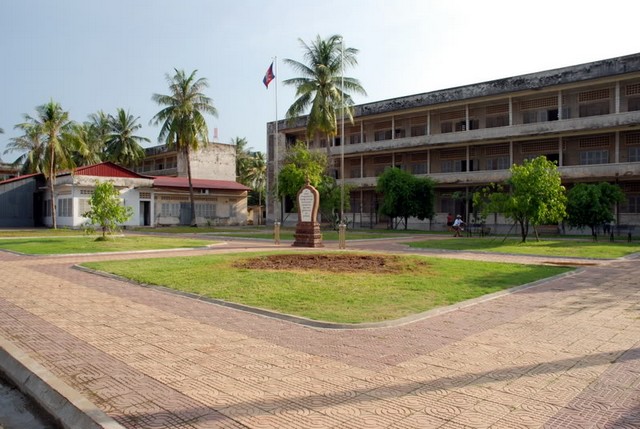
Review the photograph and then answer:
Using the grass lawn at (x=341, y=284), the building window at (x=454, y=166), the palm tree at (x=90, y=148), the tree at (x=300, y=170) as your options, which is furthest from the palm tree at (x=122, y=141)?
the grass lawn at (x=341, y=284)

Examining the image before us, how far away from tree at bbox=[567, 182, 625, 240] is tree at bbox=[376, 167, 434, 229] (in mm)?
11257

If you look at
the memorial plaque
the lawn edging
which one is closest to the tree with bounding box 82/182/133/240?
the memorial plaque

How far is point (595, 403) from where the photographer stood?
4125 mm

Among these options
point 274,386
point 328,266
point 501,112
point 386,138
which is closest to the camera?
point 274,386

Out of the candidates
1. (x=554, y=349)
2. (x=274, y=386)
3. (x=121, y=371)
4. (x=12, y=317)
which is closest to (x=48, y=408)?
(x=121, y=371)

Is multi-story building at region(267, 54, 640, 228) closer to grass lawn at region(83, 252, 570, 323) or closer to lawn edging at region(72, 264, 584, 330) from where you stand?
grass lawn at region(83, 252, 570, 323)

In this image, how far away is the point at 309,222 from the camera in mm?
22172

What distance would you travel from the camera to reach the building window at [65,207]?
39.7 meters

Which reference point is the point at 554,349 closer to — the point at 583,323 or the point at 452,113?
the point at 583,323

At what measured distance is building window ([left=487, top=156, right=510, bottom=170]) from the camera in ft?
126

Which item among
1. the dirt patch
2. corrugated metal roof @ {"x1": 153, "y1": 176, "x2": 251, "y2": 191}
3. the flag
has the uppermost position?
the flag

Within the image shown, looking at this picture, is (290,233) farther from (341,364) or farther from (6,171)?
(6,171)

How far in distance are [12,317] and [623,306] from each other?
31.2 ft

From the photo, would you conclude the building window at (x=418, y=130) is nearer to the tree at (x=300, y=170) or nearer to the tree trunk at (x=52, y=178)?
the tree at (x=300, y=170)
